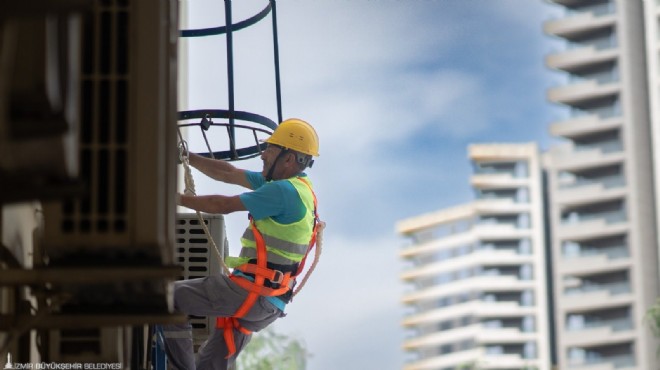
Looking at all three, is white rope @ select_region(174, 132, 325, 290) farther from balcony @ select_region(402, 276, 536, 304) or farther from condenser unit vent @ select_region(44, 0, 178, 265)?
balcony @ select_region(402, 276, 536, 304)

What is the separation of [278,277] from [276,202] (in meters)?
0.25

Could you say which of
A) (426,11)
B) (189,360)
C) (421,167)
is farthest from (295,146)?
(421,167)

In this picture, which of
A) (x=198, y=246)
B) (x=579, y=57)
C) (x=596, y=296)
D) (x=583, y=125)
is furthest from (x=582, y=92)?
(x=198, y=246)

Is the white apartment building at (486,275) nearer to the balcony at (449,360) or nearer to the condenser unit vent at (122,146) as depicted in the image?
the balcony at (449,360)

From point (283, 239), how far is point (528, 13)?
78.5 m

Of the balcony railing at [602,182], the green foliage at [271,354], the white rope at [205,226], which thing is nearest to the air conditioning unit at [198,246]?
the white rope at [205,226]

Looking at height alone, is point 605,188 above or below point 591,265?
above

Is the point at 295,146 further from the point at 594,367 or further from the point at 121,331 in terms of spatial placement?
the point at 594,367

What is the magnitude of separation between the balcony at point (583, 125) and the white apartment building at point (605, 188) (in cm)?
5

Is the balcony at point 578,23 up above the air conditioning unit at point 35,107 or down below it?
above

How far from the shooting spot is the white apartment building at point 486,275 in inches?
2650

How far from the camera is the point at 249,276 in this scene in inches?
164

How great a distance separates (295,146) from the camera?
4.42 meters

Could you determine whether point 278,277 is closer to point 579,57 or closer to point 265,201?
point 265,201
